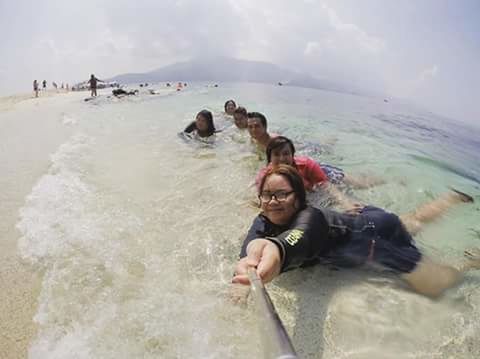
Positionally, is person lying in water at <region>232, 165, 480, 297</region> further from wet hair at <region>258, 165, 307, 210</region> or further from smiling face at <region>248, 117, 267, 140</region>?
smiling face at <region>248, 117, 267, 140</region>

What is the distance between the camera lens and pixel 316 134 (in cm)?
1190

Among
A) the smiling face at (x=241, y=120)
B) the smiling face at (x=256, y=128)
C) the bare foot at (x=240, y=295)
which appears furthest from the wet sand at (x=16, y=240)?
the smiling face at (x=241, y=120)

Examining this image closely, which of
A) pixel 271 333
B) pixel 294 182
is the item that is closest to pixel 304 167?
pixel 294 182

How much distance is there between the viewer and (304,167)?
5.00 m

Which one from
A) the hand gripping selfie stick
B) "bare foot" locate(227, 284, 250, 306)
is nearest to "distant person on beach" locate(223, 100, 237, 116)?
"bare foot" locate(227, 284, 250, 306)

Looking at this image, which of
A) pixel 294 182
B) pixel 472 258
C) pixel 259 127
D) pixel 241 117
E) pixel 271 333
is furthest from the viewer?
pixel 241 117

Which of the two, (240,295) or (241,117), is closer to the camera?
(240,295)

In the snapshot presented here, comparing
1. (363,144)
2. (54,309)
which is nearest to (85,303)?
(54,309)

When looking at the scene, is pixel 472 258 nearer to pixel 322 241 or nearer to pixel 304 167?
pixel 322 241

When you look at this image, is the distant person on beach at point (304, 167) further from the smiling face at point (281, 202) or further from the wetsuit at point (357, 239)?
the wetsuit at point (357, 239)

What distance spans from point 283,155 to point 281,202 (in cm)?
175

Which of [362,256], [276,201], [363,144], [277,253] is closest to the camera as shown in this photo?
[277,253]

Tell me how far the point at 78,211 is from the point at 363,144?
29.3ft

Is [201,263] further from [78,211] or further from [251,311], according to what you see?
[78,211]
